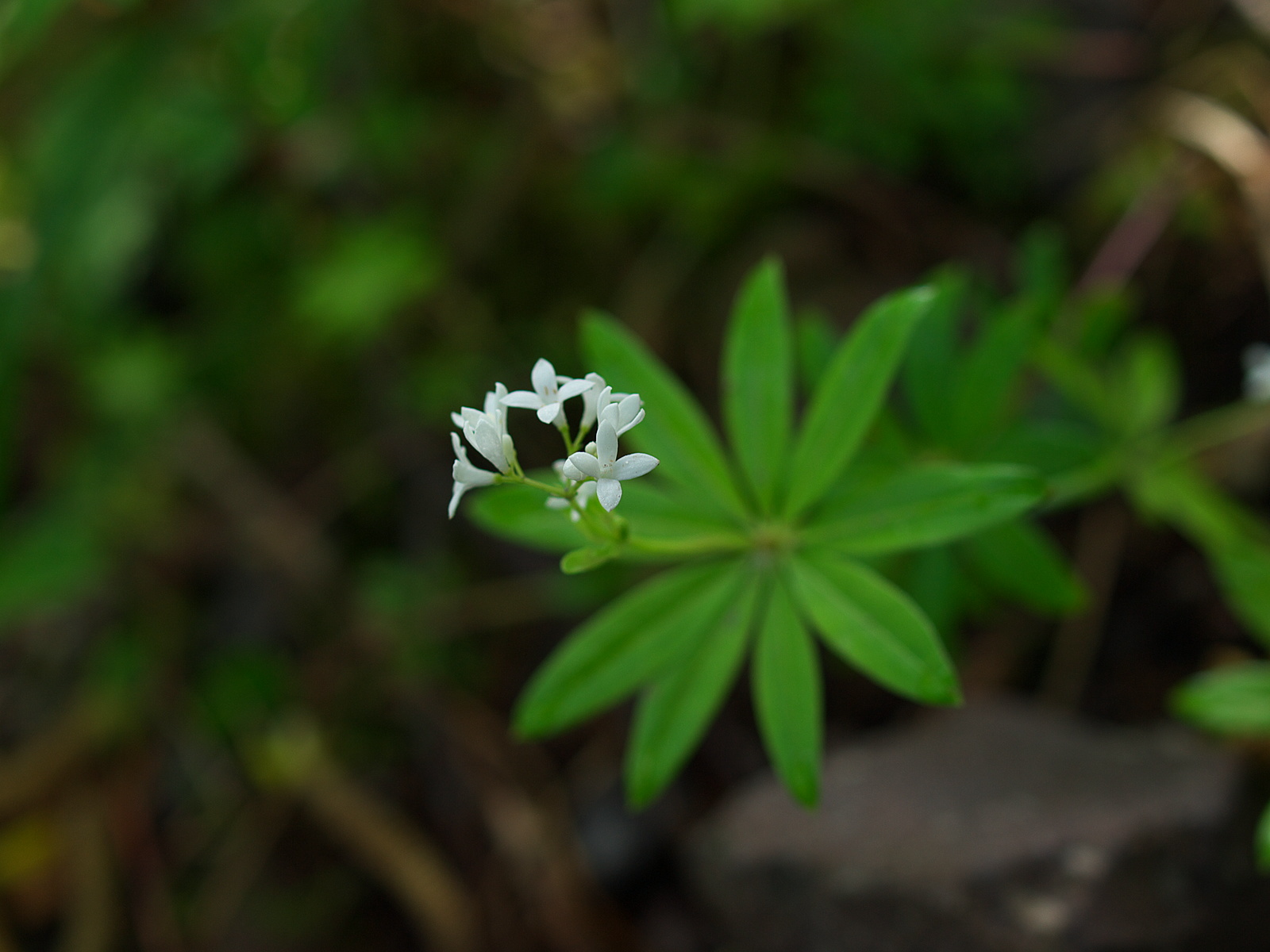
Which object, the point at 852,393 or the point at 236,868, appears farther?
the point at 236,868

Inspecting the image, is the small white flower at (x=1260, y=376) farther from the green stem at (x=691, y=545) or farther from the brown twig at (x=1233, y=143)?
the green stem at (x=691, y=545)

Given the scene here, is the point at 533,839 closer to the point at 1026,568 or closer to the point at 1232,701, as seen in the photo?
the point at 1026,568

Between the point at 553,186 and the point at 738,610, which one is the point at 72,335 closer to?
the point at 553,186

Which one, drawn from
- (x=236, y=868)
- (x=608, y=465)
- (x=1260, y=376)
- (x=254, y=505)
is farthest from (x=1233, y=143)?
(x=236, y=868)

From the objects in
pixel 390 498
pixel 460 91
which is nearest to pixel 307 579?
pixel 390 498

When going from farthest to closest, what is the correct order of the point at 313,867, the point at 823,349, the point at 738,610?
the point at 313,867 < the point at 823,349 < the point at 738,610

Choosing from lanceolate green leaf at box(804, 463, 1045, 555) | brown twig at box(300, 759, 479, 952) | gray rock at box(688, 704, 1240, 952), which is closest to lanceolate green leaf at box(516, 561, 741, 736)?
lanceolate green leaf at box(804, 463, 1045, 555)

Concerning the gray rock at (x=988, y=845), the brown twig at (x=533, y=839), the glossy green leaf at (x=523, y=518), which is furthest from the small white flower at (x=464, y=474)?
the brown twig at (x=533, y=839)
